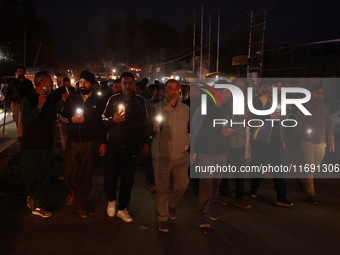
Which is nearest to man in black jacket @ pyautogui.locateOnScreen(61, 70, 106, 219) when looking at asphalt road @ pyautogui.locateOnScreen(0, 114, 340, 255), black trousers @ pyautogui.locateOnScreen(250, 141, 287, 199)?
asphalt road @ pyautogui.locateOnScreen(0, 114, 340, 255)

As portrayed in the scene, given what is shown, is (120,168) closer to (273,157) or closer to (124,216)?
(124,216)

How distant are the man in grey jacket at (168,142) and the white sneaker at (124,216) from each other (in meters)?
0.52

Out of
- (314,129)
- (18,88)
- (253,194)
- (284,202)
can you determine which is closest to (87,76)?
(253,194)

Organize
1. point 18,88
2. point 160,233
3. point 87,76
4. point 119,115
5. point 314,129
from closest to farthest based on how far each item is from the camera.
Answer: point 160,233 → point 119,115 → point 87,76 → point 314,129 → point 18,88

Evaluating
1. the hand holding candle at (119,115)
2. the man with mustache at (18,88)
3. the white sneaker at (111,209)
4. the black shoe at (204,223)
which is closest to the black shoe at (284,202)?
the black shoe at (204,223)

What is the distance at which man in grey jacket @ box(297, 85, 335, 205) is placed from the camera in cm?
673

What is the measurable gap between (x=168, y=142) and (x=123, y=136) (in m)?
0.70

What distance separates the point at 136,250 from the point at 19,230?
1.73 m

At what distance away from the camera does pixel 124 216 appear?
5348mm

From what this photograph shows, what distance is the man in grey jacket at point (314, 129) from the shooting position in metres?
6.73

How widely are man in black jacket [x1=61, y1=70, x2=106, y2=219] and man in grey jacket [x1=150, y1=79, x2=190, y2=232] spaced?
92cm

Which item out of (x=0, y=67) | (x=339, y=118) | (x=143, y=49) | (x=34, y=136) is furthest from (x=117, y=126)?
(x=143, y=49)

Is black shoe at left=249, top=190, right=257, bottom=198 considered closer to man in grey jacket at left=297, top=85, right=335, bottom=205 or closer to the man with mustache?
man in grey jacket at left=297, top=85, right=335, bottom=205

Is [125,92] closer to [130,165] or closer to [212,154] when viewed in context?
[130,165]
